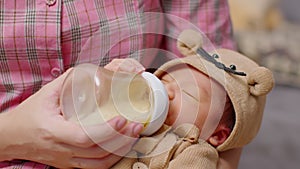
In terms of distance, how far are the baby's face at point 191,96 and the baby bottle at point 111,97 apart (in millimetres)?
41

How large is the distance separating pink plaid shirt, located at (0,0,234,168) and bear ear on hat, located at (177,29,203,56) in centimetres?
5

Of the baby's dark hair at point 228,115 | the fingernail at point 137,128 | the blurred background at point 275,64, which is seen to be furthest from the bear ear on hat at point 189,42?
the blurred background at point 275,64

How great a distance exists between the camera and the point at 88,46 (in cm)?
96

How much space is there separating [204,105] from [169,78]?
0.08 m

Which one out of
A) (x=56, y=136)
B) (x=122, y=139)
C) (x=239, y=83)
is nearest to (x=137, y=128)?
(x=122, y=139)

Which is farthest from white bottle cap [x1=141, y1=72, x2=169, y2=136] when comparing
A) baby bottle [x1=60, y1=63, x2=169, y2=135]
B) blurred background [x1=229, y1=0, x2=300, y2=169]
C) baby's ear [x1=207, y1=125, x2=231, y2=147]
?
blurred background [x1=229, y1=0, x2=300, y2=169]

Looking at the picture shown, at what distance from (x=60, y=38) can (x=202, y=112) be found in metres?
0.28

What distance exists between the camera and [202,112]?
95cm

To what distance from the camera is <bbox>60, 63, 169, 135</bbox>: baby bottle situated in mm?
834

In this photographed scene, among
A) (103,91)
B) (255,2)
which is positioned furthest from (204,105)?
(255,2)

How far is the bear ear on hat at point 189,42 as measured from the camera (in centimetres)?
102

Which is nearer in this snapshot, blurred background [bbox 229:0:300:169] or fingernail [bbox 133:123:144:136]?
fingernail [bbox 133:123:144:136]

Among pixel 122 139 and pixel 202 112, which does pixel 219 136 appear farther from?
pixel 122 139

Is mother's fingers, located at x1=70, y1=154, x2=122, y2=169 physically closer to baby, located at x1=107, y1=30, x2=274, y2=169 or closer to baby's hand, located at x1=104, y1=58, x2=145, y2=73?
baby, located at x1=107, y1=30, x2=274, y2=169
